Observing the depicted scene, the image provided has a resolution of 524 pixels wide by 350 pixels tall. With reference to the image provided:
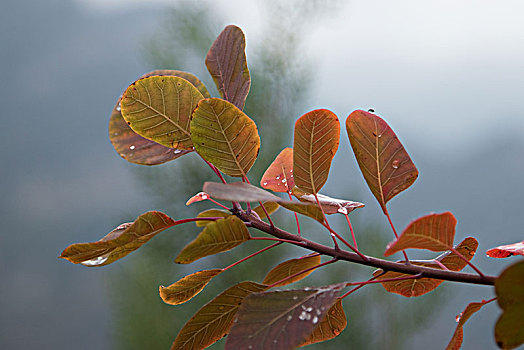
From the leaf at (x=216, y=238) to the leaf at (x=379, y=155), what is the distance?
3.5 inches

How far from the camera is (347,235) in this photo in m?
2.22

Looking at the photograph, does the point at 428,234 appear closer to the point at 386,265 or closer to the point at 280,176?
the point at 386,265

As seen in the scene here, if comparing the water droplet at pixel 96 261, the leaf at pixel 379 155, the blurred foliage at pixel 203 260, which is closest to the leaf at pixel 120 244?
the water droplet at pixel 96 261

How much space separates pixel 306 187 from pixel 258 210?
0.25 feet

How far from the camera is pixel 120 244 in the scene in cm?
24

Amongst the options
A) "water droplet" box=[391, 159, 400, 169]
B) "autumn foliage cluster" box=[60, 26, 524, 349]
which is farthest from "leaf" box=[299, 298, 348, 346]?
"water droplet" box=[391, 159, 400, 169]

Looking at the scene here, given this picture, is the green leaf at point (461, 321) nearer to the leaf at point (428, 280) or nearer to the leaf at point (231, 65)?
the leaf at point (428, 280)

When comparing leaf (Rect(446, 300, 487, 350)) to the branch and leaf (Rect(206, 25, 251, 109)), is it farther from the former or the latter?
leaf (Rect(206, 25, 251, 109))

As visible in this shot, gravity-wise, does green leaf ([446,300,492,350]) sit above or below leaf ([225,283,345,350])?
below

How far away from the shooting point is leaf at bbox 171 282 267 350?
0.86 ft

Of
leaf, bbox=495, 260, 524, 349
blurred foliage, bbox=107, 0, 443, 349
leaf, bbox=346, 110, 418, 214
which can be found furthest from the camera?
blurred foliage, bbox=107, 0, 443, 349

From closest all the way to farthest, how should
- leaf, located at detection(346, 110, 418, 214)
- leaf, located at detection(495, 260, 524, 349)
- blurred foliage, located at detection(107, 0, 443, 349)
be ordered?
leaf, located at detection(495, 260, 524, 349), leaf, located at detection(346, 110, 418, 214), blurred foliage, located at detection(107, 0, 443, 349)

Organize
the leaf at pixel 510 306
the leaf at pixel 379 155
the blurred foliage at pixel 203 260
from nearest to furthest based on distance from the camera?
1. the leaf at pixel 510 306
2. the leaf at pixel 379 155
3. the blurred foliage at pixel 203 260

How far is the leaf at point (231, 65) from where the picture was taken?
0.30 m
